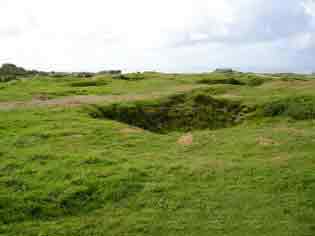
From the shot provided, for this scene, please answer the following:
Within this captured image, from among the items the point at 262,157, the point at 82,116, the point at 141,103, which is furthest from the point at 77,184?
the point at 141,103

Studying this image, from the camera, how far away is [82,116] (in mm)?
25719

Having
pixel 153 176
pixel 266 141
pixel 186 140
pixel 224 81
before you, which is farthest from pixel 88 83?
pixel 153 176

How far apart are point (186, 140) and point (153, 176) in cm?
567

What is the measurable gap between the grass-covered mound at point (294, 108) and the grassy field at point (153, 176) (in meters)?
0.08

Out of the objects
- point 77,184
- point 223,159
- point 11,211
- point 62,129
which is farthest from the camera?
point 62,129

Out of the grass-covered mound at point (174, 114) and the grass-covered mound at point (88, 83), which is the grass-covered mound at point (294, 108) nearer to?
the grass-covered mound at point (174, 114)

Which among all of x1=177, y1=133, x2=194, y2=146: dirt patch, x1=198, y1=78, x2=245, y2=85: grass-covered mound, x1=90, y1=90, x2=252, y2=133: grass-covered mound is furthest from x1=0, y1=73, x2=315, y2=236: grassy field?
x1=198, y1=78, x2=245, y2=85: grass-covered mound

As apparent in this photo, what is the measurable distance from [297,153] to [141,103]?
1469 centimetres

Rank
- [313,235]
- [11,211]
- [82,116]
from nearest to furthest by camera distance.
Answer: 1. [313,235]
2. [11,211]
3. [82,116]

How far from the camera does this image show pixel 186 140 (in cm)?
2055

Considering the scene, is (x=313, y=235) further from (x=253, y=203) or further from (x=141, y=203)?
(x=141, y=203)

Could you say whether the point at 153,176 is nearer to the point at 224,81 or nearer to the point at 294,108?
the point at 294,108

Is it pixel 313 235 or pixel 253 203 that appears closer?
pixel 313 235

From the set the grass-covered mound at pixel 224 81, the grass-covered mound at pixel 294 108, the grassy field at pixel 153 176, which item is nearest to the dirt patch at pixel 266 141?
the grassy field at pixel 153 176
